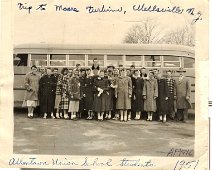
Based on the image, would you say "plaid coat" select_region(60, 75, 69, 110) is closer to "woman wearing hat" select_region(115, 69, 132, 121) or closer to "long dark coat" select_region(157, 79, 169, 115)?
"woman wearing hat" select_region(115, 69, 132, 121)

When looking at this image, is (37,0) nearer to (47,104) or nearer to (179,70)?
(47,104)

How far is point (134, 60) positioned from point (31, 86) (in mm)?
269

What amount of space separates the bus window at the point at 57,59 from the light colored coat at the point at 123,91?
146 mm

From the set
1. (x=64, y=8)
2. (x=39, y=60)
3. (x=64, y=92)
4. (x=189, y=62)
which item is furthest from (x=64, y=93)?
(x=189, y=62)

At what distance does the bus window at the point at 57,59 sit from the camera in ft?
4.77

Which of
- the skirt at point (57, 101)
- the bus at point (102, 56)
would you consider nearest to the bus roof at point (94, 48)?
the bus at point (102, 56)

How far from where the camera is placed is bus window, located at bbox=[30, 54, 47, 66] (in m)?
1.45

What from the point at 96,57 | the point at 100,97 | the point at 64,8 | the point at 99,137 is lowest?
the point at 99,137

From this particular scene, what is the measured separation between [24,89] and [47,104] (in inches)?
2.7

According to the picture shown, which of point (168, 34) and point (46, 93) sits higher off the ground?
point (168, 34)

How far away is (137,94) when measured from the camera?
1461 millimetres

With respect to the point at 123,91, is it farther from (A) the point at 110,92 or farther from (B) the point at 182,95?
(B) the point at 182,95

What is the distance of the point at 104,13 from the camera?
4.76 feet

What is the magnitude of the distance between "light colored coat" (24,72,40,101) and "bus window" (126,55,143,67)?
23 cm
